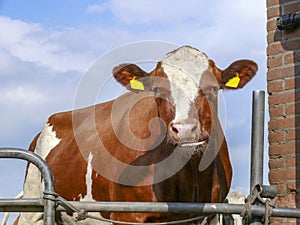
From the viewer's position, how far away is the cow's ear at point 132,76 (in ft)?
18.0

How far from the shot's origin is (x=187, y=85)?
505cm

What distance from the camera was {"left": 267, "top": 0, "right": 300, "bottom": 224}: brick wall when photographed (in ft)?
16.3

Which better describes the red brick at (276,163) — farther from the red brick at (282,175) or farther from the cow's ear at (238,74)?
the cow's ear at (238,74)

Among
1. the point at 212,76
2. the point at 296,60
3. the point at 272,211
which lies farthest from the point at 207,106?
the point at 272,211

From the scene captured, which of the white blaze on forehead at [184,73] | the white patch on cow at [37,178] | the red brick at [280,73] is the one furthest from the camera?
the white patch on cow at [37,178]

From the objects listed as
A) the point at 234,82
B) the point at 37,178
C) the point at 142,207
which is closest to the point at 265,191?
the point at 142,207

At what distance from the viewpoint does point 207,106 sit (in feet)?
16.6

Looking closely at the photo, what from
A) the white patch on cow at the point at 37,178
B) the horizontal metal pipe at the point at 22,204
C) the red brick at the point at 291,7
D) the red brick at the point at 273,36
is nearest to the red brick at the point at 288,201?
the red brick at the point at 273,36

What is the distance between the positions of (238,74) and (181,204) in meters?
2.50

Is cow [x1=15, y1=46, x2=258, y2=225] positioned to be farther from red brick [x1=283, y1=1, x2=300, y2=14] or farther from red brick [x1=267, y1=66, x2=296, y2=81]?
red brick [x1=283, y1=1, x2=300, y2=14]

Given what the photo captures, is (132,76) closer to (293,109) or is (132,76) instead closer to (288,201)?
(293,109)

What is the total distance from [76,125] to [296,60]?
2.79 m

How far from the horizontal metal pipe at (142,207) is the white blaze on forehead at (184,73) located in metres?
1.50

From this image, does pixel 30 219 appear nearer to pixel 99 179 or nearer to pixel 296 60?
pixel 99 179
